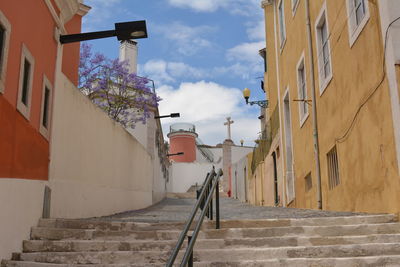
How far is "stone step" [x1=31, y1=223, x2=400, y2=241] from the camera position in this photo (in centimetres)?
590

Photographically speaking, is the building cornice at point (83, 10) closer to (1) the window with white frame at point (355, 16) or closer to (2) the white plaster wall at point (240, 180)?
(1) the window with white frame at point (355, 16)

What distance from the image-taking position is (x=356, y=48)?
8.12 meters

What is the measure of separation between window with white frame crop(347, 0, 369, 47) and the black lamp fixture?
344cm

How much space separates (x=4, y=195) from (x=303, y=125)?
851 cm

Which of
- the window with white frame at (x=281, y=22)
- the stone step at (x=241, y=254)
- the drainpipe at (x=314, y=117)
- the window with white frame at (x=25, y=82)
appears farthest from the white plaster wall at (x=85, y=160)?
the window with white frame at (x=281, y=22)

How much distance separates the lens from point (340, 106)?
9.07m

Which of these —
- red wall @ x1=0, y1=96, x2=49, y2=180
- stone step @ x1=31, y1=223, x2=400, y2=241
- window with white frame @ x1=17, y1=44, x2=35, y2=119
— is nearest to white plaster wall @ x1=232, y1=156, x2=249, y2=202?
red wall @ x1=0, y1=96, x2=49, y2=180

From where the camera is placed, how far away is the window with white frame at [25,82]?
6113mm

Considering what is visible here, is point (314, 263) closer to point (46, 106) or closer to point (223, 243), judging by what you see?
point (223, 243)

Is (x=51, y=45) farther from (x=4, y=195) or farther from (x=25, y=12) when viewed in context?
(x=4, y=195)

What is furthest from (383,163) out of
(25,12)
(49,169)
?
(25,12)

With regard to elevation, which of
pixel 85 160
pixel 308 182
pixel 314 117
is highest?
pixel 314 117

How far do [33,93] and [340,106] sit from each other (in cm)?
540

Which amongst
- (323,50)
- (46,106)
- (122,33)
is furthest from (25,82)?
(323,50)
